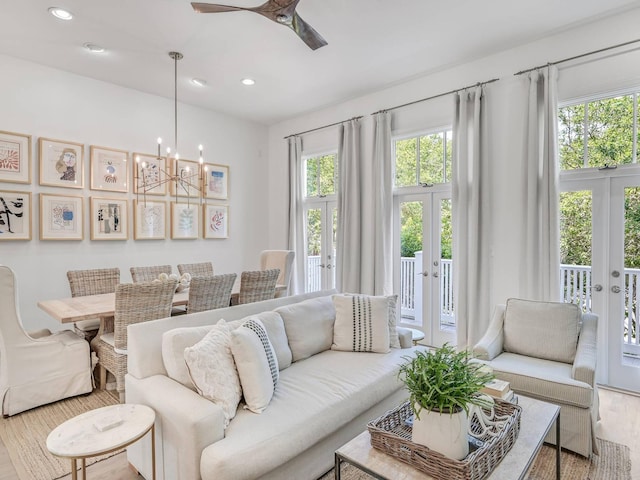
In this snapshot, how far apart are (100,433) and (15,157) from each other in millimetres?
3738

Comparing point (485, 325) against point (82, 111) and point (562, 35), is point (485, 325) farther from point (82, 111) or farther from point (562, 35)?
point (82, 111)

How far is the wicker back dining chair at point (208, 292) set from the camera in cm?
299

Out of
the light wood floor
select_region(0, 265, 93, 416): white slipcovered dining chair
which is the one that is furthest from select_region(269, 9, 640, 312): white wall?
select_region(0, 265, 93, 416): white slipcovered dining chair

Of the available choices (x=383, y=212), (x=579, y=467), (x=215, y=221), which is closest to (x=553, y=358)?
(x=579, y=467)

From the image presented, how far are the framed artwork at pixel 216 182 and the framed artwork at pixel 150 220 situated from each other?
731 mm

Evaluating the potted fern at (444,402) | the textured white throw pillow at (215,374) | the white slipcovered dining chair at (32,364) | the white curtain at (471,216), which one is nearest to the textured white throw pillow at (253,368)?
the textured white throw pillow at (215,374)

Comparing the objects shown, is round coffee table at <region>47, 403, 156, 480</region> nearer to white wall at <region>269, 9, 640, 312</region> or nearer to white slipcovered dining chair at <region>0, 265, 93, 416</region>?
white slipcovered dining chair at <region>0, 265, 93, 416</region>

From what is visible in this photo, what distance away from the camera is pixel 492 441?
1.47 m

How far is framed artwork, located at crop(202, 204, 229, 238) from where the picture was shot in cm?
550

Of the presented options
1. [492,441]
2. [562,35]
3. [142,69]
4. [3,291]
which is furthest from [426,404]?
[142,69]

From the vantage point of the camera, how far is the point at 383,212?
4613 millimetres

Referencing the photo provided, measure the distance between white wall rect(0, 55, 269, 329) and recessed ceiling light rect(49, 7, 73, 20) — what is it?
4.21 feet

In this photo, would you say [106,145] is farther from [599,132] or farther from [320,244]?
[599,132]

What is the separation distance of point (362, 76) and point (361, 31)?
3.32 feet
